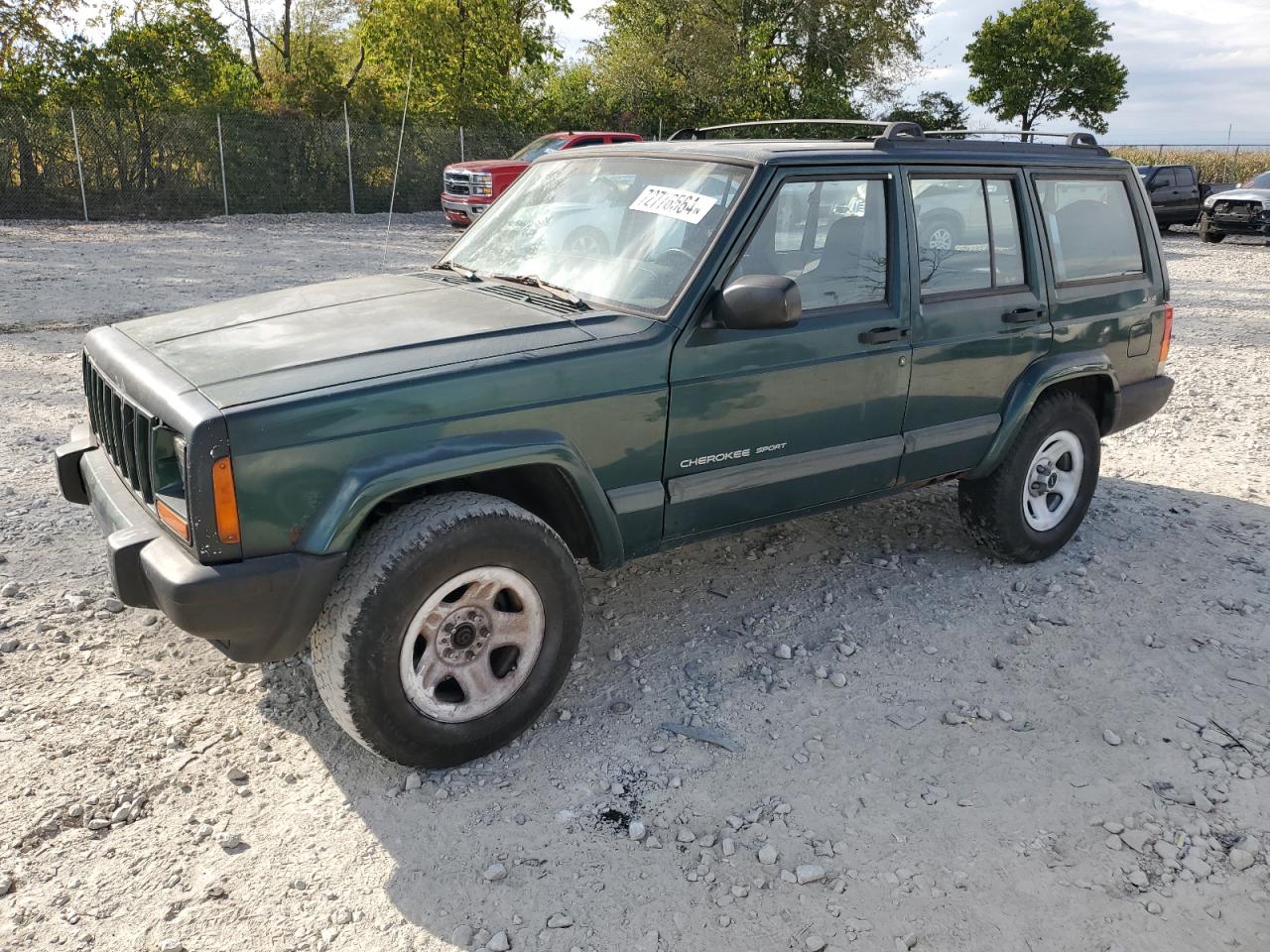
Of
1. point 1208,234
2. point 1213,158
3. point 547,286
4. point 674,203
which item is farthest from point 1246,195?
point 547,286

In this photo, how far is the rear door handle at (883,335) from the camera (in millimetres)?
3945

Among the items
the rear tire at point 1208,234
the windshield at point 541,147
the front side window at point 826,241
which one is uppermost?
the windshield at point 541,147

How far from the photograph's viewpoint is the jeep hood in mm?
3010

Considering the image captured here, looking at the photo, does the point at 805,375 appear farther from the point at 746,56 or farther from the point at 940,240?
the point at 746,56

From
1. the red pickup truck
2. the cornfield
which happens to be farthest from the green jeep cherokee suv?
the cornfield

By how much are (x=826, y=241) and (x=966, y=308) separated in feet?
2.49

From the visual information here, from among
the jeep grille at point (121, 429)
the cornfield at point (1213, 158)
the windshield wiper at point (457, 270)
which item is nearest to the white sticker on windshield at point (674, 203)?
the windshield wiper at point (457, 270)

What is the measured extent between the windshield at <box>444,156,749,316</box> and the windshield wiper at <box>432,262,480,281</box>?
0.06 feet

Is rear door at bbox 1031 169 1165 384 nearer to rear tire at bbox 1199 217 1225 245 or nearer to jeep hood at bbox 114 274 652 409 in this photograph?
jeep hood at bbox 114 274 652 409

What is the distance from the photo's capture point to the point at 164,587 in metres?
2.76

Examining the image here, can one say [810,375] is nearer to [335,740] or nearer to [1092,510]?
[335,740]

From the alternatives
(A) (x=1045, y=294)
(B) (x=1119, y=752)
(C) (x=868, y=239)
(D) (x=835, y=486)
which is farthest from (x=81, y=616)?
(A) (x=1045, y=294)

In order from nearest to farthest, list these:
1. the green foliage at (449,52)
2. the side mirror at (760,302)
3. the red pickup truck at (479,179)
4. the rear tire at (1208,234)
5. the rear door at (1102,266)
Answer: the side mirror at (760,302) → the rear door at (1102,266) → the red pickup truck at (479,179) → the rear tire at (1208,234) → the green foliage at (449,52)

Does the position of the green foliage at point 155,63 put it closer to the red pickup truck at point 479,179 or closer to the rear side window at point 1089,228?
the red pickup truck at point 479,179
